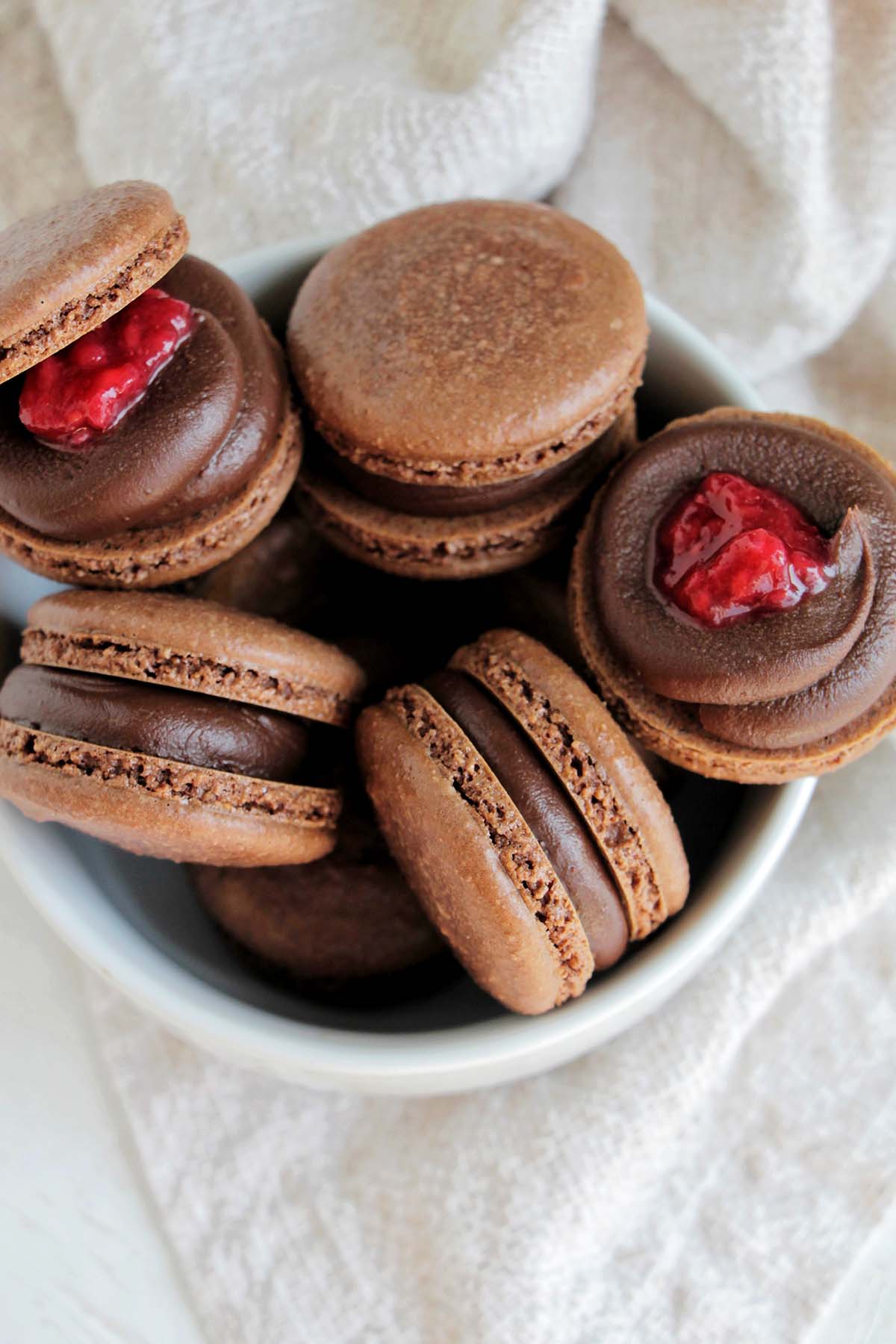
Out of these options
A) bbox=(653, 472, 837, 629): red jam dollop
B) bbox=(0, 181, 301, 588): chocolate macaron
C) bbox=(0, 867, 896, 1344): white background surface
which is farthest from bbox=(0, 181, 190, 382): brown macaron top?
bbox=(0, 867, 896, 1344): white background surface

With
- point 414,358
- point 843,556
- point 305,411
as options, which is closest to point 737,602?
point 843,556

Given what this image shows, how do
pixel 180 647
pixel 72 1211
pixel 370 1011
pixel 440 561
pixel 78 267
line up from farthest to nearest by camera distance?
pixel 72 1211 → pixel 370 1011 → pixel 440 561 → pixel 180 647 → pixel 78 267

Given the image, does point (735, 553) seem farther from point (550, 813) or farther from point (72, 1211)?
point (72, 1211)

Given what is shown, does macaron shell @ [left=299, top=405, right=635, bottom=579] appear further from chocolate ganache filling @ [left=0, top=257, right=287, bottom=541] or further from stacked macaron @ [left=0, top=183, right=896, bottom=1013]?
chocolate ganache filling @ [left=0, top=257, right=287, bottom=541]

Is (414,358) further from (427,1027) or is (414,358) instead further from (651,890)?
(427,1027)

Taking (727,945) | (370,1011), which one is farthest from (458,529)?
(727,945)

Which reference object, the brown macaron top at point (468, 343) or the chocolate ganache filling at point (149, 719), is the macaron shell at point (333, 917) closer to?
the chocolate ganache filling at point (149, 719)
